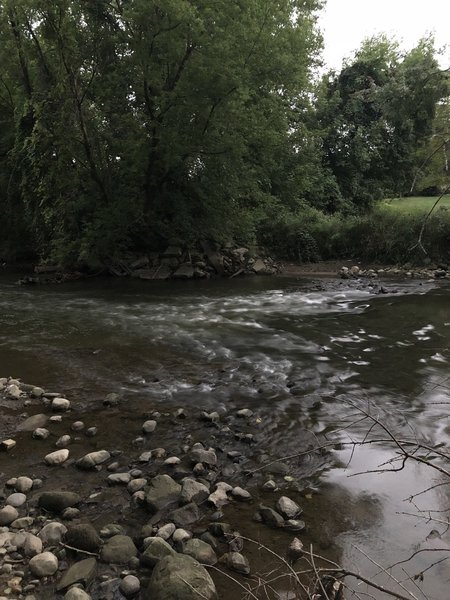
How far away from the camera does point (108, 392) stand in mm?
6113

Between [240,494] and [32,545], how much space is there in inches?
61.6

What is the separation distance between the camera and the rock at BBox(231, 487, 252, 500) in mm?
3826

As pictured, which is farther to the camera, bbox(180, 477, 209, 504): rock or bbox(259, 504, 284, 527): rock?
bbox(180, 477, 209, 504): rock

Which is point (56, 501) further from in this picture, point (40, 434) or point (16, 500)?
point (40, 434)

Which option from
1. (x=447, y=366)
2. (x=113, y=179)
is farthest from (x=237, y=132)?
(x=447, y=366)

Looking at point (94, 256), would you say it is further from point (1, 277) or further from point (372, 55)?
point (372, 55)

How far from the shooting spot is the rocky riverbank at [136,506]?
9.61 feet

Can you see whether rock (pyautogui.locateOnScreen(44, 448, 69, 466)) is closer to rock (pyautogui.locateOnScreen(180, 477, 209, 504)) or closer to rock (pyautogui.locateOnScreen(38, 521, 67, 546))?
rock (pyautogui.locateOnScreen(38, 521, 67, 546))

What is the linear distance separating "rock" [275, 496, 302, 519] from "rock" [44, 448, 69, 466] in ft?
6.58

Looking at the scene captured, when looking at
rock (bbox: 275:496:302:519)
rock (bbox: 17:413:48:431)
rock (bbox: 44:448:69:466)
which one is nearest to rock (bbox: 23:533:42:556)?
rock (bbox: 44:448:69:466)

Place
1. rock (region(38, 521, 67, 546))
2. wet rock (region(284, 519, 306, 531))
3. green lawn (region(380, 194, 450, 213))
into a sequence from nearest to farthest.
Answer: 1. rock (region(38, 521, 67, 546))
2. wet rock (region(284, 519, 306, 531))
3. green lawn (region(380, 194, 450, 213))

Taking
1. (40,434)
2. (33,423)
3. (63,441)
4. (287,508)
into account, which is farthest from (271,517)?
(33,423)

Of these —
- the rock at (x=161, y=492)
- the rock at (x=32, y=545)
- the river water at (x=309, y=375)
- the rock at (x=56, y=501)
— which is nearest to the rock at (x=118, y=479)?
the rock at (x=161, y=492)

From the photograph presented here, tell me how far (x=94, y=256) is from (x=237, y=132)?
23.1 ft
